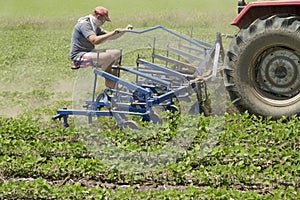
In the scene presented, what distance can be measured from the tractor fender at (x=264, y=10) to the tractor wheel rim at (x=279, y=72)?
0.45 m

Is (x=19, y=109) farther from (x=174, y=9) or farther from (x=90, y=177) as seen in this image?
(x=174, y=9)

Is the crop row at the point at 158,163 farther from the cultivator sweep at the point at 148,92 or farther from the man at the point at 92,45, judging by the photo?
the man at the point at 92,45

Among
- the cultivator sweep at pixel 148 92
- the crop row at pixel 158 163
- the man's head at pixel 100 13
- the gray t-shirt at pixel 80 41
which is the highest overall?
the man's head at pixel 100 13

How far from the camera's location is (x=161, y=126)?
600cm

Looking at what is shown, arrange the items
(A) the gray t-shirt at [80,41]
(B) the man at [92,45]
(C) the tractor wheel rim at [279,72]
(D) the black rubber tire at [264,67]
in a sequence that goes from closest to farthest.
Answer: (D) the black rubber tire at [264,67] → (C) the tractor wheel rim at [279,72] → (B) the man at [92,45] → (A) the gray t-shirt at [80,41]

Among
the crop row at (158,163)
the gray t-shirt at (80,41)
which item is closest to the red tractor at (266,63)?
the crop row at (158,163)

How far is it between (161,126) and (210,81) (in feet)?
3.70

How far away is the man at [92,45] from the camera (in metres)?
6.93

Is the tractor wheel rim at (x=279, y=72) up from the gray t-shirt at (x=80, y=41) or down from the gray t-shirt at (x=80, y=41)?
down

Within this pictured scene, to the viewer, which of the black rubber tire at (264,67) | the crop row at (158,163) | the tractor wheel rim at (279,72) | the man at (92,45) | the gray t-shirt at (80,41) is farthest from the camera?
the gray t-shirt at (80,41)

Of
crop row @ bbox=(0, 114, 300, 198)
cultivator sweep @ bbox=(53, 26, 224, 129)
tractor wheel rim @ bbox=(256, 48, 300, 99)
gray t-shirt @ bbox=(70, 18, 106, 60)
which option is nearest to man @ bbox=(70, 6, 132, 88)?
gray t-shirt @ bbox=(70, 18, 106, 60)

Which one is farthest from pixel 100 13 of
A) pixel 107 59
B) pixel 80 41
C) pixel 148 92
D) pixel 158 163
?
pixel 158 163

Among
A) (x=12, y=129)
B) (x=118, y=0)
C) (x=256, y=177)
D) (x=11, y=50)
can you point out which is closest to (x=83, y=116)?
(x=12, y=129)

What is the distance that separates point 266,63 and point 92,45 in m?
2.34
